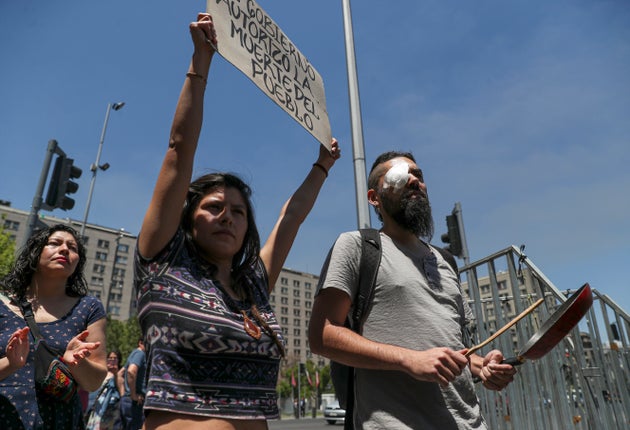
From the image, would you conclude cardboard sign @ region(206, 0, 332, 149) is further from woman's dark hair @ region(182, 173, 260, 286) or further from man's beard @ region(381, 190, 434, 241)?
man's beard @ region(381, 190, 434, 241)

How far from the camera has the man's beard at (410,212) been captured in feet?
7.45

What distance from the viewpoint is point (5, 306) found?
241 cm

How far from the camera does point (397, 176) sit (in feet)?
7.63

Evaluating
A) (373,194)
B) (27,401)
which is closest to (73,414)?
(27,401)

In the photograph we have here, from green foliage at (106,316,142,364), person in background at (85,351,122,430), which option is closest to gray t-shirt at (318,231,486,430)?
person in background at (85,351,122,430)

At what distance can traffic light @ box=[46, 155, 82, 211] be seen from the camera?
7.27 metres

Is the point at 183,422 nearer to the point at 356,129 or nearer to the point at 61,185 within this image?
the point at 356,129

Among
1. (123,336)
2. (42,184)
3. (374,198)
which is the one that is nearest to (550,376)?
(374,198)

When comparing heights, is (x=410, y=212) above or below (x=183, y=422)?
above

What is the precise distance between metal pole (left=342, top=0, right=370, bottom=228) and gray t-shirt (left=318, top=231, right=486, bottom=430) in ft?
5.30

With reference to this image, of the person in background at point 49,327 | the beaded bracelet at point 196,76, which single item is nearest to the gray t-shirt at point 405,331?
the beaded bracelet at point 196,76

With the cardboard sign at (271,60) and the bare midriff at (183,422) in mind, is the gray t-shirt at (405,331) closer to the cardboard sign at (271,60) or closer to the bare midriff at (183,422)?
the bare midriff at (183,422)

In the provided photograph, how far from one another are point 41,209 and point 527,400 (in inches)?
272

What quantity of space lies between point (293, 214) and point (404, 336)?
2.97 ft
